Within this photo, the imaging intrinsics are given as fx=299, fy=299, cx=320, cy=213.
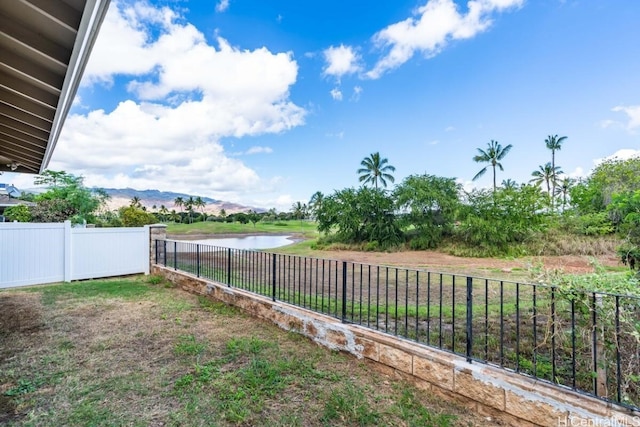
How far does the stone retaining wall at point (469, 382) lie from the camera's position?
178cm

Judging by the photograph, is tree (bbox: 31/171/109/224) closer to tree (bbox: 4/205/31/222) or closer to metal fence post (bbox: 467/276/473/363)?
tree (bbox: 4/205/31/222)

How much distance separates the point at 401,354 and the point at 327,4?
10.3 metres

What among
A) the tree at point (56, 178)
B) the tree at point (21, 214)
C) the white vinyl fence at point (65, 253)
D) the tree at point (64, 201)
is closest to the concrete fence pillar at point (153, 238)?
the white vinyl fence at point (65, 253)

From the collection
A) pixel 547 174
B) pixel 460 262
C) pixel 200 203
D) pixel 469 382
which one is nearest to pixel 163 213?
pixel 200 203

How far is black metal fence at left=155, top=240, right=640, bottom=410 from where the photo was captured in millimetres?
1929

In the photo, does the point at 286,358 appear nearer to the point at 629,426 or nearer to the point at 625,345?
the point at 629,426

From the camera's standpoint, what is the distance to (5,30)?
213 cm

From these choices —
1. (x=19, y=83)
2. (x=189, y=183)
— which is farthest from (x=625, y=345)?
(x=189, y=183)

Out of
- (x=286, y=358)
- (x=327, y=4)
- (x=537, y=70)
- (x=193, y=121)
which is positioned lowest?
(x=286, y=358)

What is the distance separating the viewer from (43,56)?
7.74ft

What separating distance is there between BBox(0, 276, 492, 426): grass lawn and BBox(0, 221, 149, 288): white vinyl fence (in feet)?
7.89

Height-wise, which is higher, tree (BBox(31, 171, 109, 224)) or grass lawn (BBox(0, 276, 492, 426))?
tree (BBox(31, 171, 109, 224))

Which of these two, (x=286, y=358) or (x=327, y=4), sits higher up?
(x=327, y=4)

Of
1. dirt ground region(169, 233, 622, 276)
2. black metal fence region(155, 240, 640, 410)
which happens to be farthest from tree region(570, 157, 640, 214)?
black metal fence region(155, 240, 640, 410)
